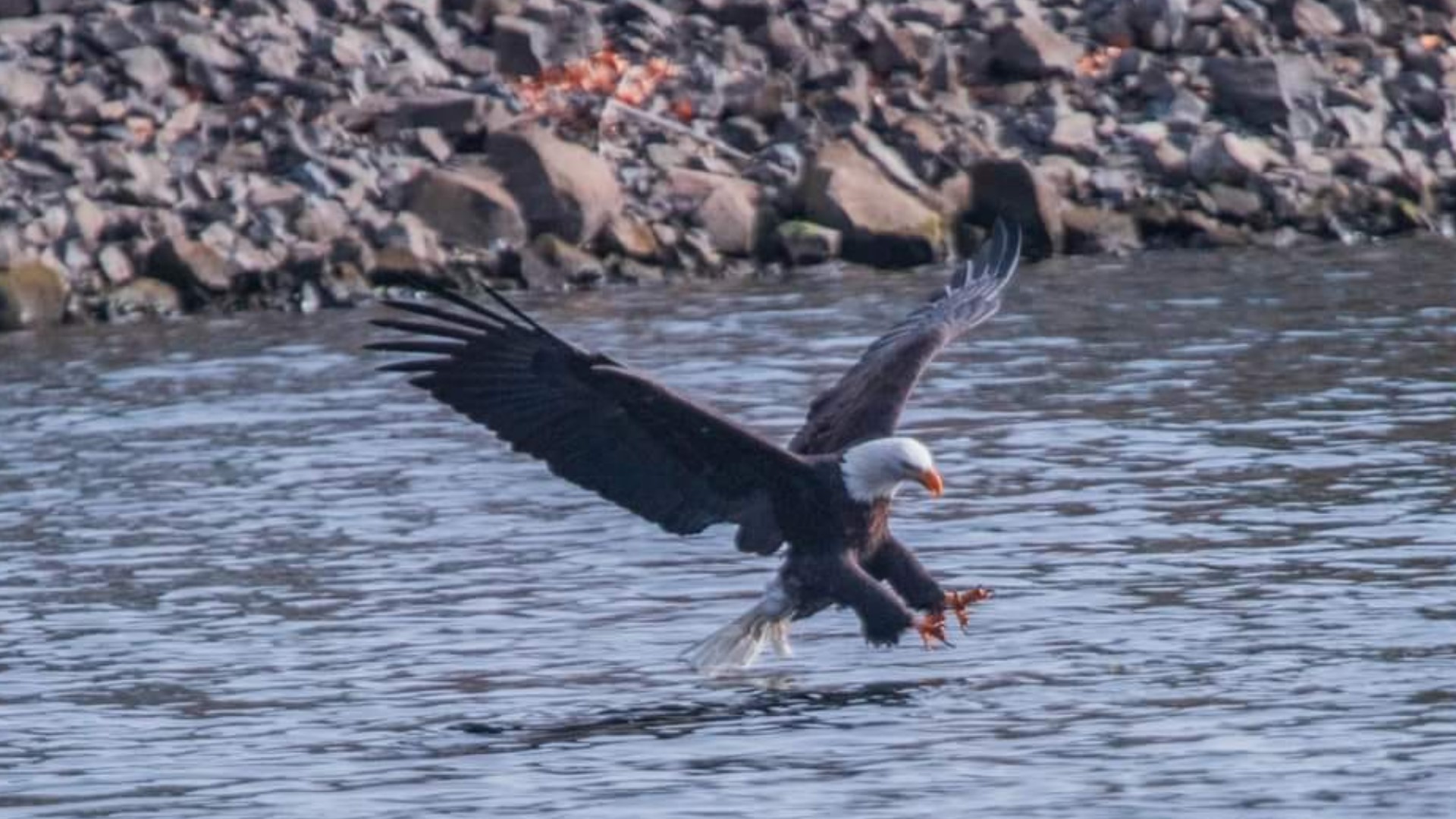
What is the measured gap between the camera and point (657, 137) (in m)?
22.5

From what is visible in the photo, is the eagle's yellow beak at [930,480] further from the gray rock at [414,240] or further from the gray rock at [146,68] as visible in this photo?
the gray rock at [146,68]

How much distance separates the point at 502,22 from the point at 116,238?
13.3 ft

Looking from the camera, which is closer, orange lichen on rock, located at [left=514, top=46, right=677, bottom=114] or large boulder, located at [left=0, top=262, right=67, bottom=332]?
large boulder, located at [left=0, top=262, right=67, bottom=332]

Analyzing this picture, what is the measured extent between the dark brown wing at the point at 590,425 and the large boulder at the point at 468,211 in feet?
36.5

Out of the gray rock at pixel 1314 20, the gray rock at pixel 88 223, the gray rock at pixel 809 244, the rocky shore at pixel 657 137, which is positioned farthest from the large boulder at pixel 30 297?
the gray rock at pixel 1314 20

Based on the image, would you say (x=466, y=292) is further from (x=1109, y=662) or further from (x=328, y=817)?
(x=328, y=817)

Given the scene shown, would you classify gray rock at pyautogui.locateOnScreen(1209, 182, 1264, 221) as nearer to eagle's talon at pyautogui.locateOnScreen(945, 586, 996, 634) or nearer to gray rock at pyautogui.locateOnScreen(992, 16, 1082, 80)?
gray rock at pyautogui.locateOnScreen(992, 16, 1082, 80)

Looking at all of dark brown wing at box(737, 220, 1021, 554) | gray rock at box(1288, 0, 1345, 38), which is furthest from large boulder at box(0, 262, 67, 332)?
gray rock at box(1288, 0, 1345, 38)

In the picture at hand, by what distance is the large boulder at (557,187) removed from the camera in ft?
68.0

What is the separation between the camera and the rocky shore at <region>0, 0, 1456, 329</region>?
20438 mm

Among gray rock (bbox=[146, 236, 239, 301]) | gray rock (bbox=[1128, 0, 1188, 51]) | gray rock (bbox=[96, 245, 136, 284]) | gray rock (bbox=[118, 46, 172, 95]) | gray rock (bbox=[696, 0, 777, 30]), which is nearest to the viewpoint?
gray rock (bbox=[96, 245, 136, 284])

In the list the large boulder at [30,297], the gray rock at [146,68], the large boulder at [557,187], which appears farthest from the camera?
the gray rock at [146,68]

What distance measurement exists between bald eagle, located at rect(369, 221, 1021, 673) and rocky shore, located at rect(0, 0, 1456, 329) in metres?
9.81

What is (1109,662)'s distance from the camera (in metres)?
9.45
